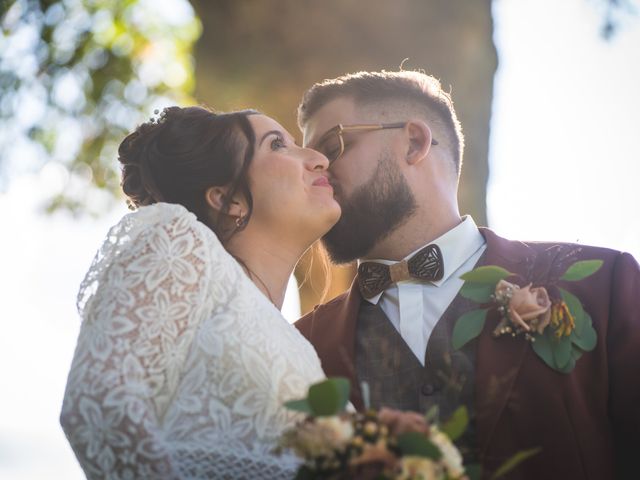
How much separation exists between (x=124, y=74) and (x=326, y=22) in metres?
4.19

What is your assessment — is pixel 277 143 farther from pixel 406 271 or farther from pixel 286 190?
pixel 406 271

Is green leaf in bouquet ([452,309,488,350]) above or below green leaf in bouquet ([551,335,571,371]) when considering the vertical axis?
above

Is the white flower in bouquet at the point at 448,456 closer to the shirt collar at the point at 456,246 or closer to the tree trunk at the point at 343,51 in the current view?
the shirt collar at the point at 456,246

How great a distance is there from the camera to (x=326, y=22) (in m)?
5.10

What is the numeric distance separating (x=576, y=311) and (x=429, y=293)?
26.7 inches

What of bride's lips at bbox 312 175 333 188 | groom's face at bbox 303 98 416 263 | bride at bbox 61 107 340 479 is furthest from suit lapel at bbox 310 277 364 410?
bride at bbox 61 107 340 479

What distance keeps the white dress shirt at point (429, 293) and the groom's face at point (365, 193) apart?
0.16m

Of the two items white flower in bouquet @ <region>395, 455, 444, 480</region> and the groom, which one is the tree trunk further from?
white flower in bouquet @ <region>395, 455, 444, 480</region>

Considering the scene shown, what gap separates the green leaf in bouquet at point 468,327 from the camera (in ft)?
11.1

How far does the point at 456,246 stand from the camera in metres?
3.94

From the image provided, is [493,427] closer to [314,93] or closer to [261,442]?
[261,442]

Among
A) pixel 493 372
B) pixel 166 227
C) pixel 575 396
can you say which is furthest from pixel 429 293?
pixel 166 227

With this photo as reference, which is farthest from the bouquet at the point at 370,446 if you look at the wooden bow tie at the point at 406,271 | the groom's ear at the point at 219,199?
the wooden bow tie at the point at 406,271

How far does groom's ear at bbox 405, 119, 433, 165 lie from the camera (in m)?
4.29
